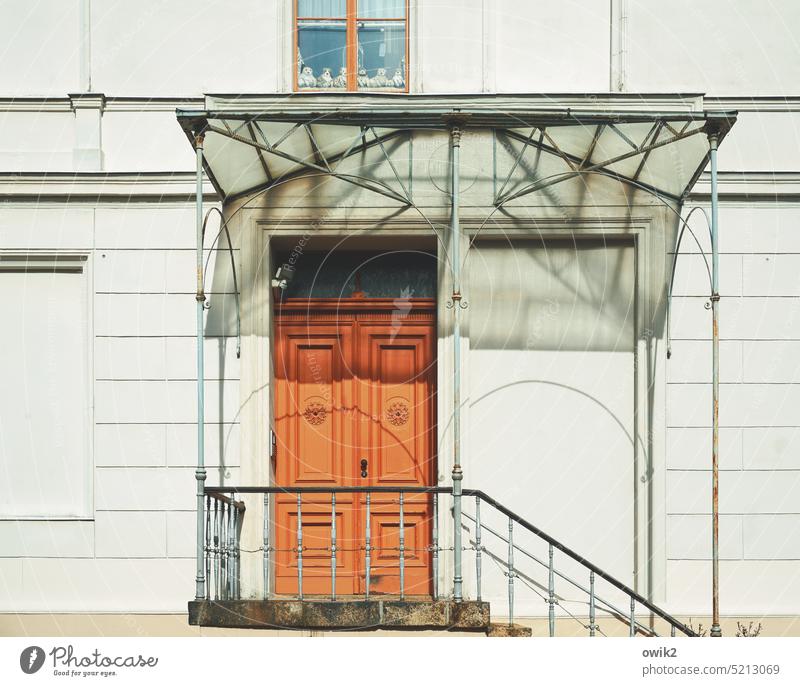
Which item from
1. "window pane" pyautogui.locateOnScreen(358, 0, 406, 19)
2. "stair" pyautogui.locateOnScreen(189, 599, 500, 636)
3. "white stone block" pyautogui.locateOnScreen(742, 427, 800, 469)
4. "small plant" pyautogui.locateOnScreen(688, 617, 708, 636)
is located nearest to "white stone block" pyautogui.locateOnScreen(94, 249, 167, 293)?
"window pane" pyautogui.locateOnScreen(358, 0, 406, 19)

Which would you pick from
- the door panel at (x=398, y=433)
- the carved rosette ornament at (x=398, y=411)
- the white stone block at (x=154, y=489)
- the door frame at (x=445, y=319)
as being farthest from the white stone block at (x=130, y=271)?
the carved rosette ornament at (x=398, y=411)

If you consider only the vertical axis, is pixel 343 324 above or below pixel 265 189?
below

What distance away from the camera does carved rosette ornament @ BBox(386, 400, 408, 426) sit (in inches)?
368

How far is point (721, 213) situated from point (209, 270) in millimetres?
4449

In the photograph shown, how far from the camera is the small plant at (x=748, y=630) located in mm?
8492

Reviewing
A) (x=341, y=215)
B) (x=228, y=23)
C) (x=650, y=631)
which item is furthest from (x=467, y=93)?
(x=650, y=631)

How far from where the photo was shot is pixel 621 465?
9.02 metres

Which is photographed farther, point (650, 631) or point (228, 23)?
point (228, 23)

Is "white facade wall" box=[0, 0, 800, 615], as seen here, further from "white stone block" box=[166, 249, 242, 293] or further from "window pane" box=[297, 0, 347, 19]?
"window pane" box=[297, 0, 347, 19]

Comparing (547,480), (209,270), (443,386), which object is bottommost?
(547,480)

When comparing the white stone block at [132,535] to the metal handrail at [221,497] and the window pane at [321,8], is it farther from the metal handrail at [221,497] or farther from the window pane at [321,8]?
the window pane at [321,8]

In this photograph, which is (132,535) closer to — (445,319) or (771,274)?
(445,319)

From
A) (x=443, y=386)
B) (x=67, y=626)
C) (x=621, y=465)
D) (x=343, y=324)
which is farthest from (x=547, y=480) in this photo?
(x=67, y=626)

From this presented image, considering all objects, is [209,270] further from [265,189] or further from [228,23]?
[228,23]
